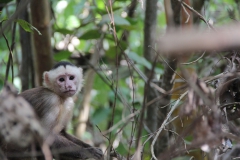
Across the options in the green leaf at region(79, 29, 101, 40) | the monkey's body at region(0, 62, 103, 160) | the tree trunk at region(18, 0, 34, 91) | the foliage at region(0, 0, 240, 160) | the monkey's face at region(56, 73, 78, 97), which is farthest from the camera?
the tree trunk at region(18, 0, 34, 91)

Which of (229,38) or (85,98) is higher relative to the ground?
(229,38)

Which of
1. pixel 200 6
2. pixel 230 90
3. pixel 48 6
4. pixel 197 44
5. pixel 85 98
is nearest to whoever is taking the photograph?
pixel 197 44

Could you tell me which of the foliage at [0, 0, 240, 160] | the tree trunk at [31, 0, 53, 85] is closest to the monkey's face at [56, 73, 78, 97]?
the foliage at [0, 0, 240, 160]

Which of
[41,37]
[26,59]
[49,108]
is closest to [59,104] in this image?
[49,108]

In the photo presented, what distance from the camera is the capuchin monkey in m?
3.87

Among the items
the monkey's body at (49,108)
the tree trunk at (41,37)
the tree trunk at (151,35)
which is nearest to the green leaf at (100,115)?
the tree trunk at (151,35)

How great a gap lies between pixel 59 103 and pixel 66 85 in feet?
0.65

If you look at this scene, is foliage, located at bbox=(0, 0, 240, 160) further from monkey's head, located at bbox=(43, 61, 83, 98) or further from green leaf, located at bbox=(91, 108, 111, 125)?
monkey's head, located at bbox=(43, 61, 83, 98)

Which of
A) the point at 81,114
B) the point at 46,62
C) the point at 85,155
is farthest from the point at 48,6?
the point at 81,114

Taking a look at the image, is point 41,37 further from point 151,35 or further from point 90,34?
point 151,35

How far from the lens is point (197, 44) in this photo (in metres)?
1.09

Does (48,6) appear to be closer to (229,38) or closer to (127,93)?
(127,93)

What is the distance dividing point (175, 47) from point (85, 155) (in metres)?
2.86

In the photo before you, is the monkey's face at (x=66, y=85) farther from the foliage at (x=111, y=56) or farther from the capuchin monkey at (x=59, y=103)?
the foliage at (x=111, y=56)
